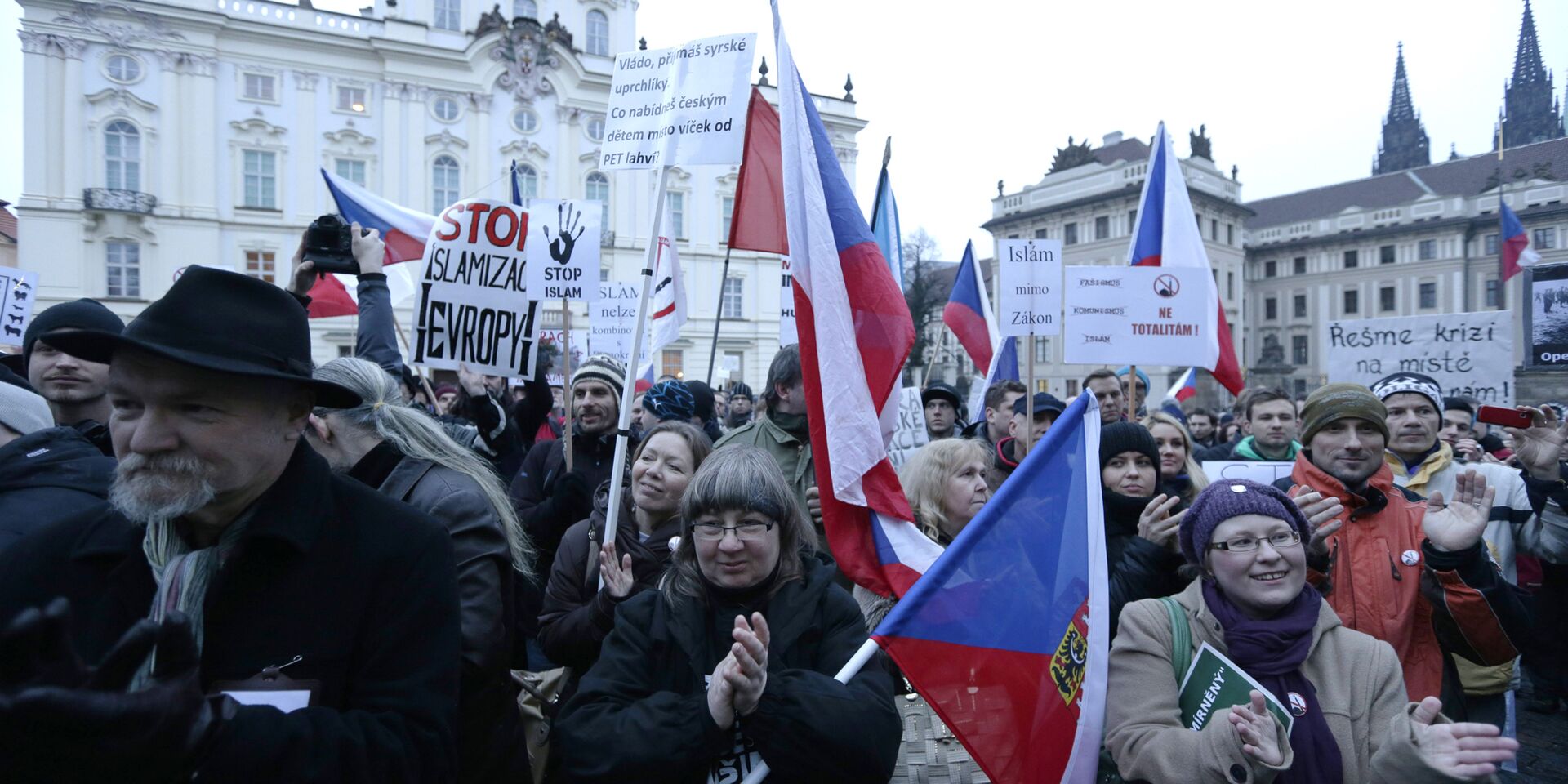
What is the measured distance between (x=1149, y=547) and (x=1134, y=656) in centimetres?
60

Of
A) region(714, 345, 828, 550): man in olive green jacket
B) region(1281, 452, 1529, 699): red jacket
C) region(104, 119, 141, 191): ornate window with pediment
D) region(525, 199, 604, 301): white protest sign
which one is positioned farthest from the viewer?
region(104, 119, 141, 191): ornate window with pediment

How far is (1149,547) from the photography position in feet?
10.1

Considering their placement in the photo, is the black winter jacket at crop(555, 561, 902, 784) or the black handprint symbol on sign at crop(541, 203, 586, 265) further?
the black handprint symbol on sign at crop(541, 203, 586, 265)

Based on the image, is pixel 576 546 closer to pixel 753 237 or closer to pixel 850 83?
pixel 753 237

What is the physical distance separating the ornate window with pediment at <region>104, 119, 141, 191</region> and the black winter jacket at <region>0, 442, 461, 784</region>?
36056mm

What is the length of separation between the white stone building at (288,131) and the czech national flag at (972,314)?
23214 millimetres

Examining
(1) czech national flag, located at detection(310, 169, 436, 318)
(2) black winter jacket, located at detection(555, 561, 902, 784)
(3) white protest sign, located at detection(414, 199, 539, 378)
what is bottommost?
(2) black winter jacket, located at detection(555, 561, 902, 784)

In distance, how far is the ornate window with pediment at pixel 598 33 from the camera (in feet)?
123

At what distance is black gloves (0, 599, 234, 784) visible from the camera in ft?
3.69

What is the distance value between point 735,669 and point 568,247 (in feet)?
14.6

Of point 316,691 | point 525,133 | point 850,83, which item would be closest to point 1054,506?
point 316,691

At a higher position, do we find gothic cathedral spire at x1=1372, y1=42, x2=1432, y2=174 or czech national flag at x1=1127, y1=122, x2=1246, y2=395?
gothic cathedral spire at x1=1372, y1=42, x2=1432, y2=174

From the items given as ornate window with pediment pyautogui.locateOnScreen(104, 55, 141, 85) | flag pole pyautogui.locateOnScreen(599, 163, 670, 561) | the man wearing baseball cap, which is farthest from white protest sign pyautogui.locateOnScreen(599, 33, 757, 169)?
ornate window with pediment pyautogui.locateOnScreen(104, 55, 141, 85)

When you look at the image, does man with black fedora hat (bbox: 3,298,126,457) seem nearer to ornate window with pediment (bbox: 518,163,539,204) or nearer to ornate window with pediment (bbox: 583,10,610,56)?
ornate window with pediment (bbox: 518,163,539,204)
